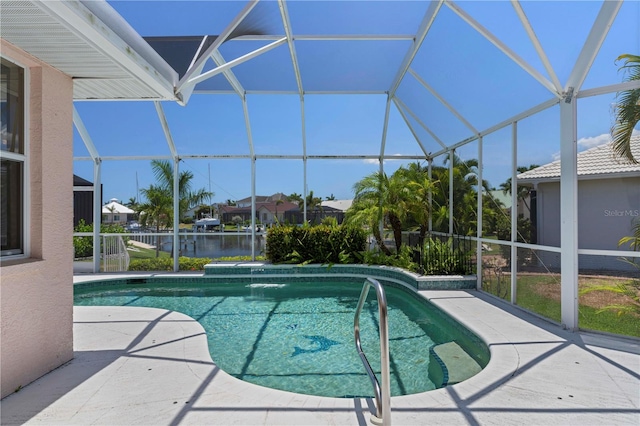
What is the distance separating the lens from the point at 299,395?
10.5 ft

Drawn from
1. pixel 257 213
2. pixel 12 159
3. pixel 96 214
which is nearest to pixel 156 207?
pixel 96 214

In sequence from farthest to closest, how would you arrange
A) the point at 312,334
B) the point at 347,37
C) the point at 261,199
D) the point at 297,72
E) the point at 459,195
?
the point at 261,199 < the point at 459,195 < the point at 297,72 < the point at 347,37 < the point at 312,334

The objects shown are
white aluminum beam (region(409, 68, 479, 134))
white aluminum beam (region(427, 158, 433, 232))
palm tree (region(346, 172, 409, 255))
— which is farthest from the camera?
white aluminum beam (region(427, 158, 433, 232))

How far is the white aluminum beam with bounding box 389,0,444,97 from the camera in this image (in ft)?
20.7

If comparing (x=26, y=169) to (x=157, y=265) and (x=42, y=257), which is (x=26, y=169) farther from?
(x=157, y=265)

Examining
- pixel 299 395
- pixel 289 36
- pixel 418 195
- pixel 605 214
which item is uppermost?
pixel 289 36

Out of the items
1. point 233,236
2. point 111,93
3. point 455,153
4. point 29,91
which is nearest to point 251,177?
point 233,236

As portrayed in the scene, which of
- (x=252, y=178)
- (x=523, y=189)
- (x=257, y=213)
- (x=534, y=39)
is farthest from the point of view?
(x=257, y=213)

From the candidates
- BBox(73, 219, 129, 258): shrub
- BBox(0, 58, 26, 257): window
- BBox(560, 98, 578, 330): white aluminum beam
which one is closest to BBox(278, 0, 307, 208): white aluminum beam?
BBox(0, 58, 26, 257): window

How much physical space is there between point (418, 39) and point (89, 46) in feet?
20.1

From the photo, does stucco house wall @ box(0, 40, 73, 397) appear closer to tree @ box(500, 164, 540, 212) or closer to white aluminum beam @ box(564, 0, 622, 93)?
white aluminum beam @ box(564, 0, 622, 93)

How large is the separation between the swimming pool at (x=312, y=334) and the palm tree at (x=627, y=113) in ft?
9.93

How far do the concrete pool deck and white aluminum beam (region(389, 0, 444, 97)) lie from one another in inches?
208

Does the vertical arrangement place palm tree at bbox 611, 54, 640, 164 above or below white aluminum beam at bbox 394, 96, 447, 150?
below
